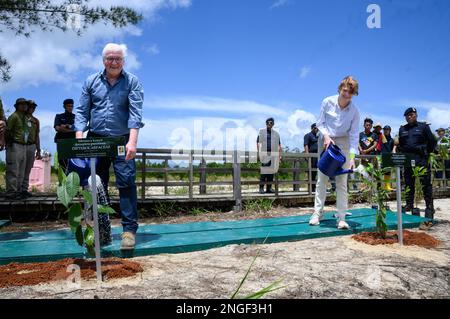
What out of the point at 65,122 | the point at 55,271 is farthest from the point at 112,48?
the point at 65,122

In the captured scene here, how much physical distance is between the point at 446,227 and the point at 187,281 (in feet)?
13.7

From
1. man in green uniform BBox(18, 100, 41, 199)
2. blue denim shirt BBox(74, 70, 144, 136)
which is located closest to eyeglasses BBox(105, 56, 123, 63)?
blue denim shirt BBox(74, 70, 144, 136)

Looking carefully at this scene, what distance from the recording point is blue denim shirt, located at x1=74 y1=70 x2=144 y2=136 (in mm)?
3383

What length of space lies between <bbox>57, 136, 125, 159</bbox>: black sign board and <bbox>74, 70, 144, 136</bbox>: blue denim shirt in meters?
0.56

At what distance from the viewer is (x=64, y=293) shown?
237 centimetres

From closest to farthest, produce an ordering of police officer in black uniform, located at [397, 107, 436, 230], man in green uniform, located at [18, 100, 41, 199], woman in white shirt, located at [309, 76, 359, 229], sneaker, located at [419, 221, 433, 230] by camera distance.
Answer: woman in white shirt, located at [309, 76, 359, 229] < sneaker, located at [419, 221, 433, 230] < police officer in black uniform, located at [397, 107, 436, 230] < man in green uniform, located at [18, 100, 41, 199]

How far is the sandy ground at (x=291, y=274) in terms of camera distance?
2436 mm

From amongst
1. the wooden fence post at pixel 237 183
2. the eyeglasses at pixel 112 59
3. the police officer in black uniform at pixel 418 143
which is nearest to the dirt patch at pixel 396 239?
the police officer in black uniform at pixel 418 143

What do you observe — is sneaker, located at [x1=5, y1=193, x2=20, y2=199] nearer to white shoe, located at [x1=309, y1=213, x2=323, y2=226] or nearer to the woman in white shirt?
white shoe, located at [x1=309, y1=213, x2=323, y2=226]

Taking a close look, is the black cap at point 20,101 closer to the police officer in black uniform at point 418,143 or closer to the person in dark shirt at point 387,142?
the police officer in black uniform at point 418,143

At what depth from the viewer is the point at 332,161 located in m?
4.29
